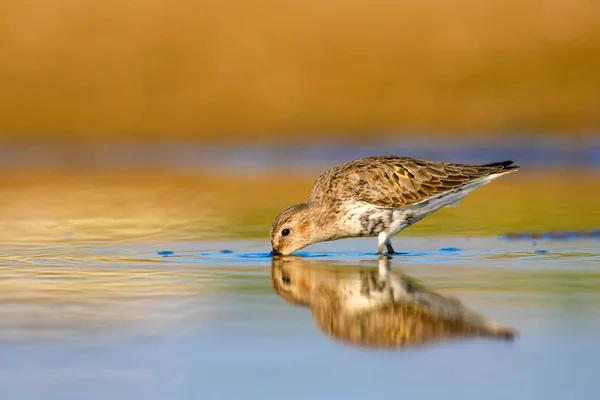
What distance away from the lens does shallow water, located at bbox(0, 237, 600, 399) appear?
6031 mm

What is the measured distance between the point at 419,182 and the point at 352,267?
5.95 feet

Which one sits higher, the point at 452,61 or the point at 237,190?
the point at 452,61

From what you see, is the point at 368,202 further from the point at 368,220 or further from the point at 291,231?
the point at 291,231

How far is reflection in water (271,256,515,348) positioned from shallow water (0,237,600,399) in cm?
11

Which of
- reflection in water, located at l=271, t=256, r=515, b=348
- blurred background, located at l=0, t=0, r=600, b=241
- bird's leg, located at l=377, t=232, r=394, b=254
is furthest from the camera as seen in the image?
blurred background, located at l=0, t=0, r=600, b=241

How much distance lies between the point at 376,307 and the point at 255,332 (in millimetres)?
1145

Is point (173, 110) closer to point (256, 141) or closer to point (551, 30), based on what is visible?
point (256, 141)

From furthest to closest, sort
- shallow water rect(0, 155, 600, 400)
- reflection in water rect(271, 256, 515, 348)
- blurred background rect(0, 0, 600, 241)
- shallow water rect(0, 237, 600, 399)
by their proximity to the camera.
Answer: blurred background rect(0, 0, 600, 241) → reflection in water rect(271, 256, 515, 348) → shallow water rect(0, 155, 600, 400) → shallow water rect(0, 237, 600, 399)

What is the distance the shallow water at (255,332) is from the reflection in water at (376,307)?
0.37 feet

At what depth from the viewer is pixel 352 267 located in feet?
34.7

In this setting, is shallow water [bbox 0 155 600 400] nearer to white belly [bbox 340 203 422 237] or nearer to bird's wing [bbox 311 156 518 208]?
white belly [bbox 340 203 422 237]

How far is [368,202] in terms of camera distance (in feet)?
38.0

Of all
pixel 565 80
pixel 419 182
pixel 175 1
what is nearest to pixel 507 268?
pixel 419 182

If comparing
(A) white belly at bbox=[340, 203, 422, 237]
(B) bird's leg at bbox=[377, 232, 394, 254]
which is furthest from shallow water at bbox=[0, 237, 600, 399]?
(A) white belly at bbox=[340, 203, 422, 237]
